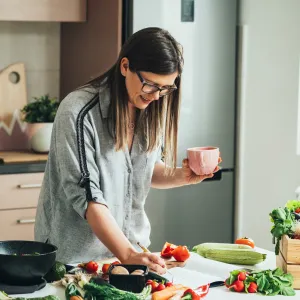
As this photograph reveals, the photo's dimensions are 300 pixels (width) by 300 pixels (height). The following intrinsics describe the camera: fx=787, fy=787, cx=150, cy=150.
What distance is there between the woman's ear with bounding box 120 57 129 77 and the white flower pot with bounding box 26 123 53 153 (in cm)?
166

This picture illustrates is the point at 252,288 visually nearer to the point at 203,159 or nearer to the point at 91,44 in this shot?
the point at 203,159

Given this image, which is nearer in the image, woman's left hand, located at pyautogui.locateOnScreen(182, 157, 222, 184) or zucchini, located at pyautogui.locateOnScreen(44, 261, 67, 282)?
zucchini, located at pyautogui.locateOnScreen(44, 261, 67, 282)

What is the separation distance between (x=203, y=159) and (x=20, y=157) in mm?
1784

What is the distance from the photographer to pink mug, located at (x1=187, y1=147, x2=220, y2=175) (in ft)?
8.21

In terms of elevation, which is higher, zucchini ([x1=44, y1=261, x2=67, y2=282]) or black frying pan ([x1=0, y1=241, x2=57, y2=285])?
black frying pan ([x1=0, y1=241, x2=57, y2=285])

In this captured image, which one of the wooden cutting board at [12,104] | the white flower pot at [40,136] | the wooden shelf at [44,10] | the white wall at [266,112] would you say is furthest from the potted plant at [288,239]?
the wooden cutting board at [12,104]

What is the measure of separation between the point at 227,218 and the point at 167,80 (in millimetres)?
2134

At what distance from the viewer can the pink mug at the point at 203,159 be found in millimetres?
2502

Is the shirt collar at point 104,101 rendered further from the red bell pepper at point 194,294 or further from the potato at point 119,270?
the red bell pepper at point 194,294

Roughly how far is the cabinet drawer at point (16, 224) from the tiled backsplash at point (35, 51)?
836 mm

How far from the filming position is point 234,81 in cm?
441

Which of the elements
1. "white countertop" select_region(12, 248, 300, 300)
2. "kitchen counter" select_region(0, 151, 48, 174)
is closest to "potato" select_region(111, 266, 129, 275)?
"white countertop" select_region(12, 248, 300, 300)

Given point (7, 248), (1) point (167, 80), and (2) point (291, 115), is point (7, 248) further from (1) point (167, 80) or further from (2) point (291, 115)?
(2) point (291, 115)

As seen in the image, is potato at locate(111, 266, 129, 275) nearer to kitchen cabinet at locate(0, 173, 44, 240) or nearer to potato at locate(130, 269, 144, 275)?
potato at locate(130, 269, 144, 275)
